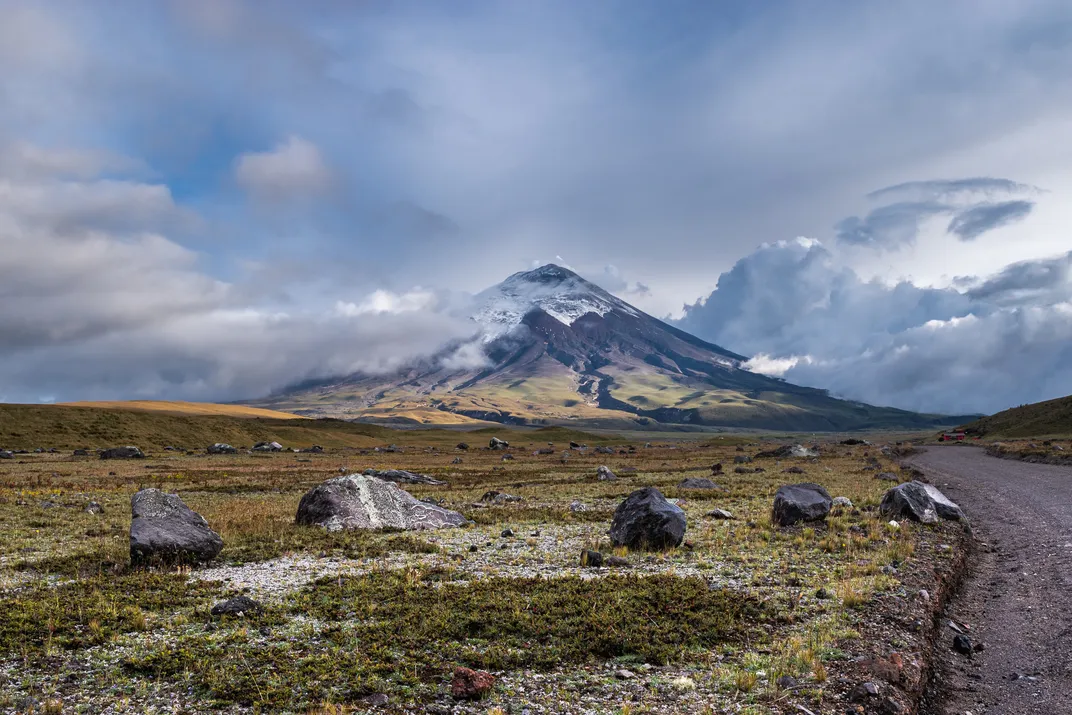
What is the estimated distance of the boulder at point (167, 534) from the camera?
19.4 meters

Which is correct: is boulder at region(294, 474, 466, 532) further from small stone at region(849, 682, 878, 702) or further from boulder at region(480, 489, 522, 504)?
small stone at region(849, 682, 878, 702)

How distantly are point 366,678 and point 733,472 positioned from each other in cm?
6190

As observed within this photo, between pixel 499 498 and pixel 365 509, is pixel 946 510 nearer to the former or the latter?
pixel 499 498

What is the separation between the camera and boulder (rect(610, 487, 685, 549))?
2302 centimetres

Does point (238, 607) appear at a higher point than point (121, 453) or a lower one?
higher

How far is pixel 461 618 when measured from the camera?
13.7 meters

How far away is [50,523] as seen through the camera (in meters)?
28.2

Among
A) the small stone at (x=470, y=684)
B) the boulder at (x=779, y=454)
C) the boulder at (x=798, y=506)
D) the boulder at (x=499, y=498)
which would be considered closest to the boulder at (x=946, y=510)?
the boulder at (x=798, y=506)

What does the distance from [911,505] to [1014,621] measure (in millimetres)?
15134

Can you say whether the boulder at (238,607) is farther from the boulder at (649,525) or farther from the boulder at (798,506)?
the boulder at (798,506)

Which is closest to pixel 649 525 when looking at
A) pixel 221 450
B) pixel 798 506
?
pixel 798 506

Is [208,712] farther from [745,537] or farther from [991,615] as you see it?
[745,537]

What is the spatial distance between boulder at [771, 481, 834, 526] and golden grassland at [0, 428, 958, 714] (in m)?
0.74

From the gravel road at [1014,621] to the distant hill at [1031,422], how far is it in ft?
406
